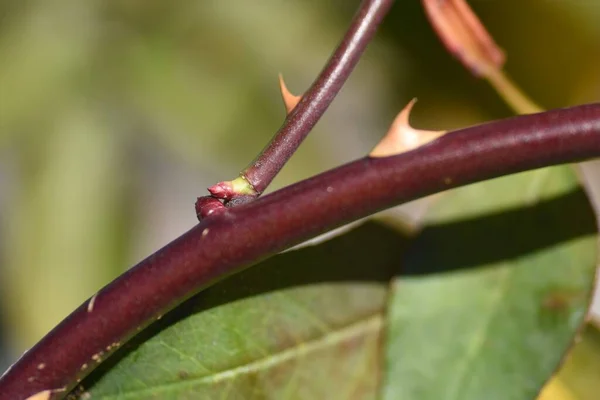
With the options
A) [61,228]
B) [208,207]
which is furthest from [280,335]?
[61,228]

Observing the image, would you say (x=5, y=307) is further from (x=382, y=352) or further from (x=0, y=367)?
(x=382, y=352)

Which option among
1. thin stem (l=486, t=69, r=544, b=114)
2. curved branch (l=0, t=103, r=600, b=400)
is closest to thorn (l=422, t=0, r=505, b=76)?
thin stem (l=486, t=69, r=544, b=114)

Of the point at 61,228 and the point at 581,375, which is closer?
the point at 581,375

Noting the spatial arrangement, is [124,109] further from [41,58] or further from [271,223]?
[271,223]

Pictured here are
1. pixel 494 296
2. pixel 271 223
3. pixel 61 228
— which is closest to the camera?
pixel 271 223

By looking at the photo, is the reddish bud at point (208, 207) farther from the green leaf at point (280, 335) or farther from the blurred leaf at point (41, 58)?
the blurred leaf at point (41, 58)

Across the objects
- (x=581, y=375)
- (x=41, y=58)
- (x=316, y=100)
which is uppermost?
(x=41, y=58)
